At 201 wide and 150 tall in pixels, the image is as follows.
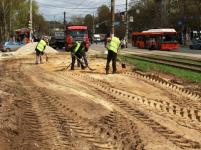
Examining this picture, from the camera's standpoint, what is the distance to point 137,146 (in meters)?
8.54

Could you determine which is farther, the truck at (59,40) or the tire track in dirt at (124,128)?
the truck at (59,40)

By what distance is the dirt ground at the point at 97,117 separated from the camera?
28.8 ft

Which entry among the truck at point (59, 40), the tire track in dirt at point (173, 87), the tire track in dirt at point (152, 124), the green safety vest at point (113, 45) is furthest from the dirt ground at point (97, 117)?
the truck at point (59, 40)

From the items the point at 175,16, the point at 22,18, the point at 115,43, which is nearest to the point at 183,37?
the point at 175,16

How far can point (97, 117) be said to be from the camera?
11383 millimetres

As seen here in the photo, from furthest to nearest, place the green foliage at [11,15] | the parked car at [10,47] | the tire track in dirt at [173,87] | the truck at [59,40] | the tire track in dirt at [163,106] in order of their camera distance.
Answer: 1. the green foliage at [11,15]
2. the truck at [59,40]
3. the parked car at [10,47]
4. the tire track in dirt at [173,87]
5. the tire track in dirt at [163,106]

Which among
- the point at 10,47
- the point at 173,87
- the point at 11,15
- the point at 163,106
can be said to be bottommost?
the point at 10,47

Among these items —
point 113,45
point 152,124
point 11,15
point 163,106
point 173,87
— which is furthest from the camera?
point 11,15

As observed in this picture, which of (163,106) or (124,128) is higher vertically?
(124,128)

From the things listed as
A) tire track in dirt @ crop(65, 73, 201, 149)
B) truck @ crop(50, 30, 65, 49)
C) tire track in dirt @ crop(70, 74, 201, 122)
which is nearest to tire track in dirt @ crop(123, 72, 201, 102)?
tire track in dirt @ crop(70, 74, 201, 122)

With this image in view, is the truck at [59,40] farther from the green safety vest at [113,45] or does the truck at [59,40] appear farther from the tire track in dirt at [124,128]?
the tire track in dirt at [124,128]

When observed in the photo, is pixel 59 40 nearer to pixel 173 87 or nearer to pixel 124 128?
pixel 173 87

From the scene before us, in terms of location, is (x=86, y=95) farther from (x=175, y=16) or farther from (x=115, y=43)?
(x=175, y=16)

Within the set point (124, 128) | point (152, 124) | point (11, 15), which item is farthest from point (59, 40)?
point (124, 128)
